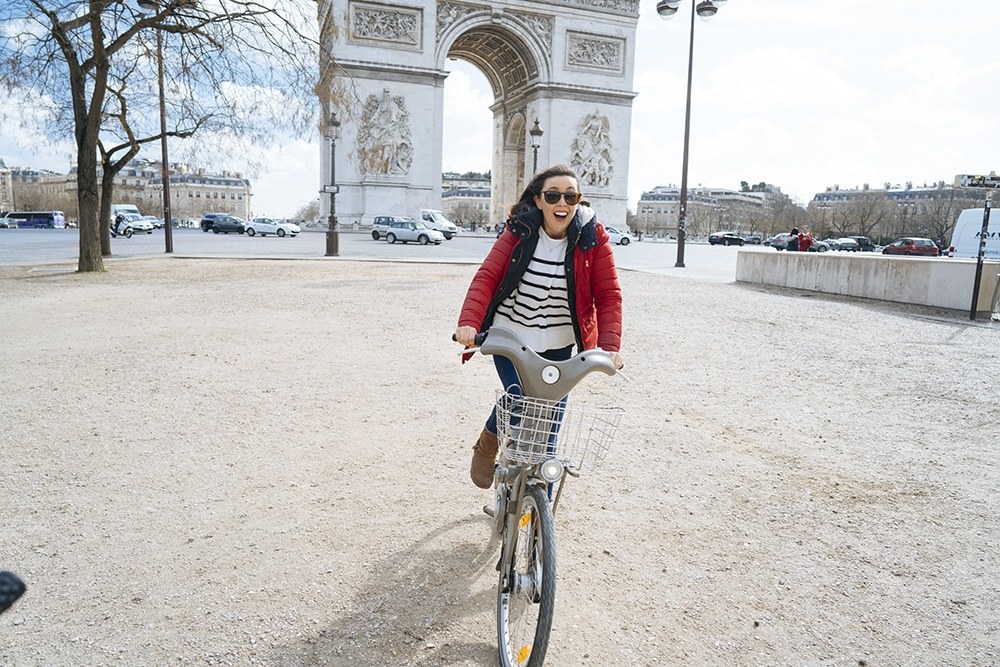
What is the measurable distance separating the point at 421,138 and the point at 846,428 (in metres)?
32.4

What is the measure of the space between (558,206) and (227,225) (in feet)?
158

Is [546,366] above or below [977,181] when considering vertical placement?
below

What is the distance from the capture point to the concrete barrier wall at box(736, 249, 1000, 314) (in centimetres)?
1095

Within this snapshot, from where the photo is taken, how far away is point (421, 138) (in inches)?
1387

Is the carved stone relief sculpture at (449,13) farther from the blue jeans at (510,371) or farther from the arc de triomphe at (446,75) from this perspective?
the blue jeans at (510,371)

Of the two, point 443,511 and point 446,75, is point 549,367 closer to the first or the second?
point 443,511

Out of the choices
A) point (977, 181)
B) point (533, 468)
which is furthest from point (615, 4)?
point (533, 468)

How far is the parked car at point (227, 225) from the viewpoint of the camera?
47.1 metres

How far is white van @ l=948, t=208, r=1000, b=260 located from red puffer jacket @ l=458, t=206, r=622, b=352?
2068cm

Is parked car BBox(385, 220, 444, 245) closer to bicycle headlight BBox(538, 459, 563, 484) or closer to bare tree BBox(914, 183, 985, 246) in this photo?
bicycle headlight BBox(538, 459, 563, 484)

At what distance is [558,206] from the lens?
259 cm

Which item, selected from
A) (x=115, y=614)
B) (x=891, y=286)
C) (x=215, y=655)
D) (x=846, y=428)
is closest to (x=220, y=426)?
(x=115, y=614)

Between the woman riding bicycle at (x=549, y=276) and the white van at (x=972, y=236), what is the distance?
67.9 ft

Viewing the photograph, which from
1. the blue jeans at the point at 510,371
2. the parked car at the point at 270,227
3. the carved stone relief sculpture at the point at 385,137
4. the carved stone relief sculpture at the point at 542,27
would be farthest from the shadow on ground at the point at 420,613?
the parked car at the point at 270,227
